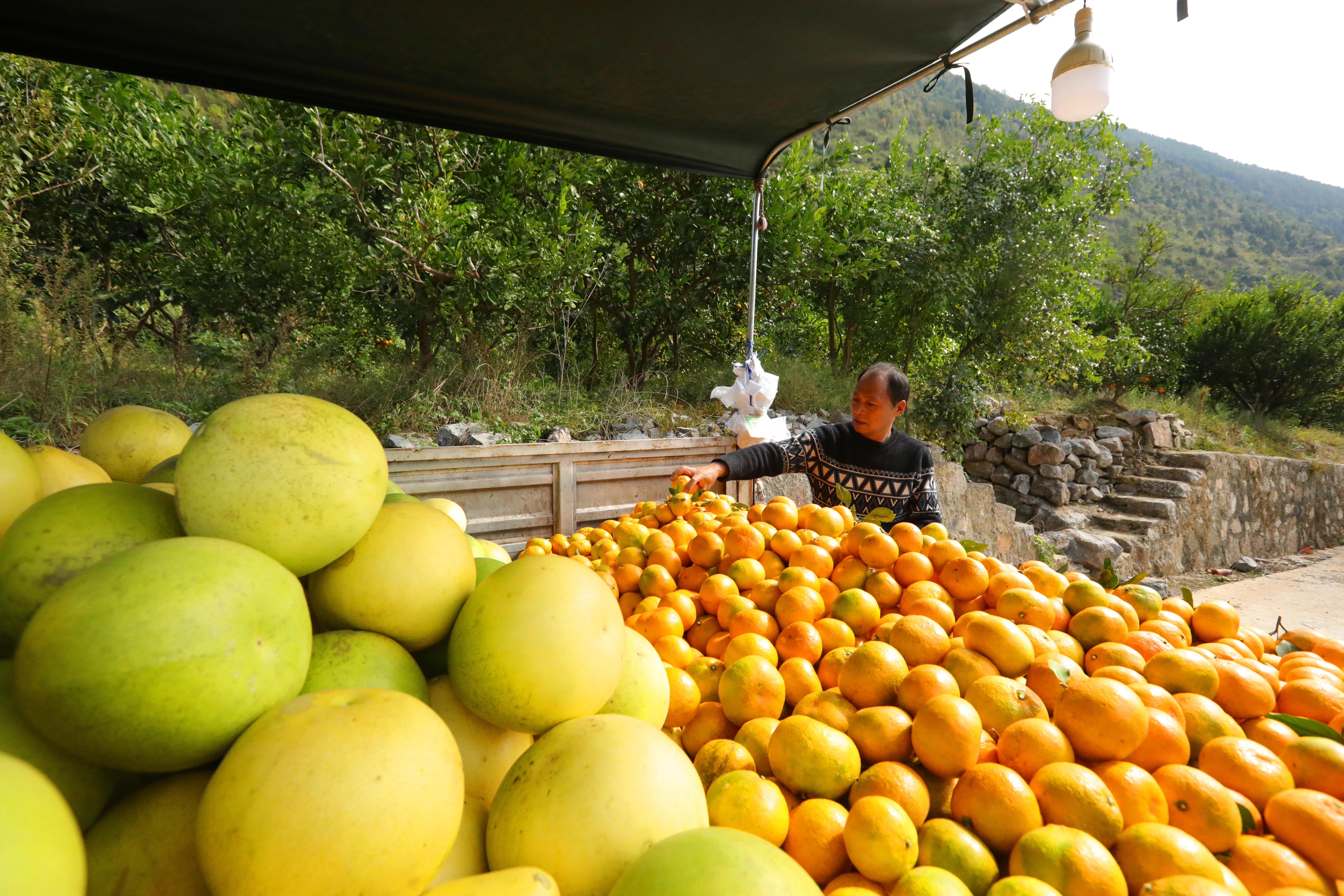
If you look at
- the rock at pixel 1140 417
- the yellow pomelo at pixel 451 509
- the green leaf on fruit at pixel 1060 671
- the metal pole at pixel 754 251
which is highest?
the metal pole at pixel 754 251

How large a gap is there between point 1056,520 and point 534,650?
9.77 m

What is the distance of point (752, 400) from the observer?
16.5ft

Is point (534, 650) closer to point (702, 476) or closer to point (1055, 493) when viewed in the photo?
point (702, 476)

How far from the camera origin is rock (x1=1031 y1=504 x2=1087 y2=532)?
8.57 meters

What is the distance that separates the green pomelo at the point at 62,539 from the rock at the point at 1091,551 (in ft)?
29.8

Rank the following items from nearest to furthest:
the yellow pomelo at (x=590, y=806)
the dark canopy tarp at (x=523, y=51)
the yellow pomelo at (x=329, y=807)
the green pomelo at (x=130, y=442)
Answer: the yellow pomelo at (x=329, y=807)
the yellow pomelo at (x=590, y=806)
the green pomelo at (x=130, y=442)
the dark canopy tarp at (x=523, y=51)

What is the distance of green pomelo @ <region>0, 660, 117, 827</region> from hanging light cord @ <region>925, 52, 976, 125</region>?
3.53 meters

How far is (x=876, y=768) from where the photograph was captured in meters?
1.12

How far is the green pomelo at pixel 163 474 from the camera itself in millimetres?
1169

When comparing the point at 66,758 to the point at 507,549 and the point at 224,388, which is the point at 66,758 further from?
the point at 224,388

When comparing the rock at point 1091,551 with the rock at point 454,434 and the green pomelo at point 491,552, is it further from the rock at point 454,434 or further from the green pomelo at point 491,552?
the green pomelo at point 491,552

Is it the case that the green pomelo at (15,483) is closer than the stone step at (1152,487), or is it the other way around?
the green pomelo at (15,483)

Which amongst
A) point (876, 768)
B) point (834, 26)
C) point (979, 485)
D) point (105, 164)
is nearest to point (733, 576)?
point (876, 768)

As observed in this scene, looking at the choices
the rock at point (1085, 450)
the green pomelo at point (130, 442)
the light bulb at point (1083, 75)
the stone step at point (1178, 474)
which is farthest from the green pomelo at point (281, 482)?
the stone step at point (1178, 474)
